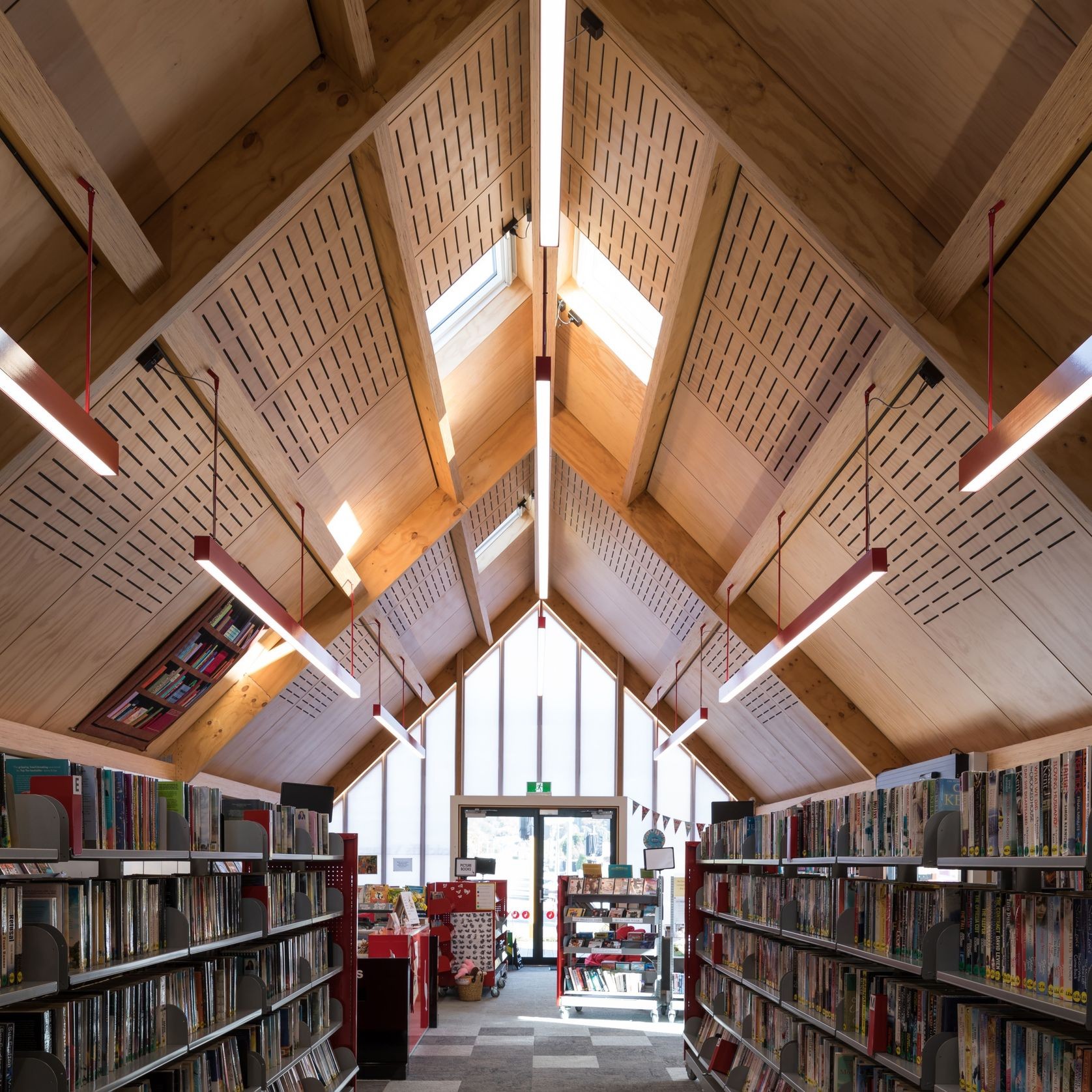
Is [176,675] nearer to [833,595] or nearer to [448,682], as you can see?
[833,595]

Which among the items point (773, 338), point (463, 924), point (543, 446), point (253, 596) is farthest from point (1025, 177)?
point (463, 924)

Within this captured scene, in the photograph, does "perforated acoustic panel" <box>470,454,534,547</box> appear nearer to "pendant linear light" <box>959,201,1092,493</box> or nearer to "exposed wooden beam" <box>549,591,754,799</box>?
"exposed wooden beam" <box>549,591,754,799</box>

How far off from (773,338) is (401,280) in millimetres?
2033

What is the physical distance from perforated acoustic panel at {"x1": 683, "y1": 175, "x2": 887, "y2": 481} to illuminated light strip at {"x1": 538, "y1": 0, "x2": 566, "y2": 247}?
125cm

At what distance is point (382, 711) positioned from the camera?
1092cm

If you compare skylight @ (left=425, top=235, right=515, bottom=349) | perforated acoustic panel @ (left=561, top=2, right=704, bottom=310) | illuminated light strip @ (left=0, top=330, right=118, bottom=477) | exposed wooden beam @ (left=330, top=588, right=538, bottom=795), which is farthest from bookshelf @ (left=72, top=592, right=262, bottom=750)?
exposed wooden beam @ (left=330, top=588, right=538, bottom=795)

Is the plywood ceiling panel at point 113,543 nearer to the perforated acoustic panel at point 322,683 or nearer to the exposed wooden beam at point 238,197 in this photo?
the exposed wooden beam at point 238,197

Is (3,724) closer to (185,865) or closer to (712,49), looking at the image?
(185,865)

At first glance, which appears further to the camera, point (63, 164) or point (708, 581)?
point (708, 581)

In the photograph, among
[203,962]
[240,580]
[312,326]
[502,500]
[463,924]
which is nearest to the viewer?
[203,962]

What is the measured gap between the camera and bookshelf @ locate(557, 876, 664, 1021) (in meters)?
11.0

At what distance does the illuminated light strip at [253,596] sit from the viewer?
16.9 ft

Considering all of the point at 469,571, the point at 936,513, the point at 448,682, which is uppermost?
the point at 469,571

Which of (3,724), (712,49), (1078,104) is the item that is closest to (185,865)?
(3,724)
